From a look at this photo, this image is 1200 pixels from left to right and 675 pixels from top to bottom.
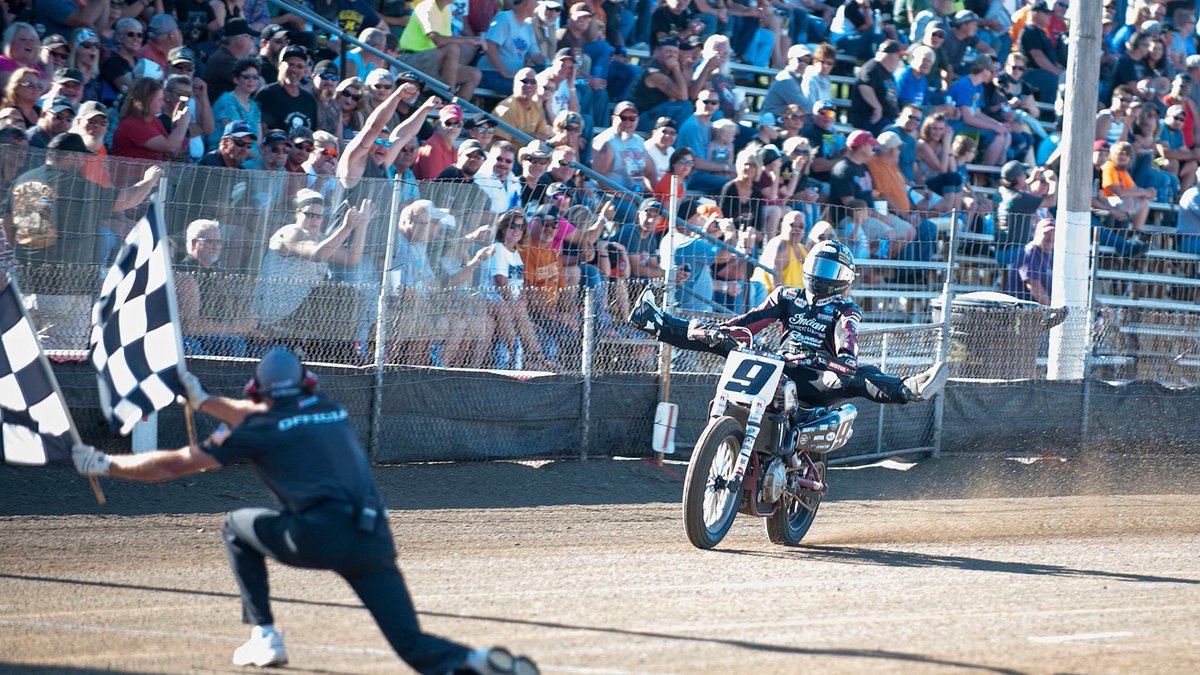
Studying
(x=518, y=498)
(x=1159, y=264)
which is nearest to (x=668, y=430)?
(x=518, y=498)

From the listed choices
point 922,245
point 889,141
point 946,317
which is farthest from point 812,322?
point 889,141

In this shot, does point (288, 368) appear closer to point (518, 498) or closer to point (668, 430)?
point (518, 498)

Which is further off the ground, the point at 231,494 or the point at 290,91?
the point at 290,91

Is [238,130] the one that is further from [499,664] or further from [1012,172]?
[1012,172]

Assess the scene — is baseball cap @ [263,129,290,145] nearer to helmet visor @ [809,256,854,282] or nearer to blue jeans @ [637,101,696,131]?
helmet visor @ [809,256,854,282]

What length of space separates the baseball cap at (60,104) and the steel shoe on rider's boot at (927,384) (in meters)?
6.20

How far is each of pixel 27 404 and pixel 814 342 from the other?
4.80m

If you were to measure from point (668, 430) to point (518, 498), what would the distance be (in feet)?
4.70

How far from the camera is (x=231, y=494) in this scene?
9.95 m

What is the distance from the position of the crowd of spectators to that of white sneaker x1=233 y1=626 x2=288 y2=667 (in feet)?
16.5

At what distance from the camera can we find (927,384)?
8602 mm

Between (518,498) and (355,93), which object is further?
(355,93)

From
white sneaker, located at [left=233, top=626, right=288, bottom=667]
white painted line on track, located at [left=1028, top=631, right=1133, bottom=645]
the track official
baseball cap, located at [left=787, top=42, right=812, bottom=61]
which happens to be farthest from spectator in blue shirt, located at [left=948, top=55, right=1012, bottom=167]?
white sneaker, located at [left=233, top=626, right=288, bottom=667]

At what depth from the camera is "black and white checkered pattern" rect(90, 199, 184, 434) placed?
599 cm
